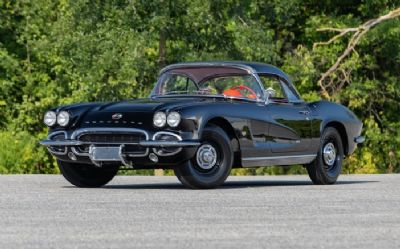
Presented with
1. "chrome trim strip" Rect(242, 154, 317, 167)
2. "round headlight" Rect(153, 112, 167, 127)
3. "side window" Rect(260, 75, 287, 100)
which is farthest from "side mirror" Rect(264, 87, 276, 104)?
"round headlight" Rect(153, 112, 167, 127)

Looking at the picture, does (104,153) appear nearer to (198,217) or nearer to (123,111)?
(123,111)

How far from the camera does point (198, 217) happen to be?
1095 cm

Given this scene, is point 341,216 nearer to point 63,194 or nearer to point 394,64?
point 63,194

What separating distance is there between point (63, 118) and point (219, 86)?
2018 mm

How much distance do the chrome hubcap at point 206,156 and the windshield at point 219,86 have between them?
1.21 meters

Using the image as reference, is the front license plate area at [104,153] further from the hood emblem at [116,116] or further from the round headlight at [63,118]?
the round headlight at [63,118]

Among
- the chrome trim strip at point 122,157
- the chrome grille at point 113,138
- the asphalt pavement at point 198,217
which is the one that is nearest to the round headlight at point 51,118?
the chrome grille at point 113,138

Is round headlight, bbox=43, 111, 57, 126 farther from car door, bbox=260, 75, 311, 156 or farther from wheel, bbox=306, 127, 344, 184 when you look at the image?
wheel, bbox=306, 127, 344, 184

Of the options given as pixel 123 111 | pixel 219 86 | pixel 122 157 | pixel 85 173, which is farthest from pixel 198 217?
pixel 219 86

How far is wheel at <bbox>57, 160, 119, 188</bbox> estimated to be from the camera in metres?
15.4

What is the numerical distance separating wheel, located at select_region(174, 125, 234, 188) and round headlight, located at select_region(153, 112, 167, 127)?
0.50 metres

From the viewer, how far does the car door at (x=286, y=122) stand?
1564 cm

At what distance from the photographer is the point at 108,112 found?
14648mm

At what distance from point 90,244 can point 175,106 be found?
5679mm
